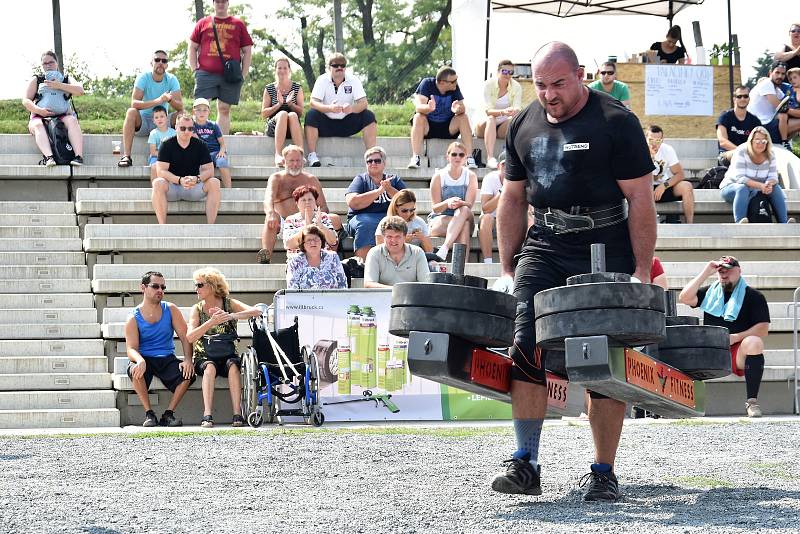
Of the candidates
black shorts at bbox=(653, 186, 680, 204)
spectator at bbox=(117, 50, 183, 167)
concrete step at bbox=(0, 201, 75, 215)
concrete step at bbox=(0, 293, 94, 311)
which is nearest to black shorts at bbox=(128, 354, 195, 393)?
concrete step at bbox=(0, 293, 94, 311)

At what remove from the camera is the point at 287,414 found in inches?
462

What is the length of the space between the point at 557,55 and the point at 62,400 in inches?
290

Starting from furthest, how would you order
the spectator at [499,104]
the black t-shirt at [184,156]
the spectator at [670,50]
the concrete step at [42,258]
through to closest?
the spectator at [670,50] → the spectator at [499,104] → the black t-shirt at [184,156] → the concrete step at [42,258]

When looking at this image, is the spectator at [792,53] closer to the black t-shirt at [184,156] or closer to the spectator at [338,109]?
the spectator at [338,109]

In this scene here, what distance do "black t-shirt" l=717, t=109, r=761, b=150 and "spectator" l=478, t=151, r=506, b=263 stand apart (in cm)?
423

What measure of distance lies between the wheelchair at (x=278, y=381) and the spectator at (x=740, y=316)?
381 cm

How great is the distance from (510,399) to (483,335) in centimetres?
61

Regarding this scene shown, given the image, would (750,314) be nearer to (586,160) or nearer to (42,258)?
(586,160)

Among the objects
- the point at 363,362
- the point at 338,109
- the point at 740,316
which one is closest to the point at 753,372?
the point at 740,316

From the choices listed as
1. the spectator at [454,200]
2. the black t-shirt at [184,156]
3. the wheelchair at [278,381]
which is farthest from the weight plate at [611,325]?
the black t-shirt at [184,156]

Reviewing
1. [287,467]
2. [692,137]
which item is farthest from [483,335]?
[692,137]

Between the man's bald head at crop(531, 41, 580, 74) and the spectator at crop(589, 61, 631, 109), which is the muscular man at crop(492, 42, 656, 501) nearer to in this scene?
the man's bald head at crop(531, 41, 580, 74)

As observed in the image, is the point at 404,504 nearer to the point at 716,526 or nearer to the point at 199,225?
the point at 716,526

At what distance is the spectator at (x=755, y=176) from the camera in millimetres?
16312
